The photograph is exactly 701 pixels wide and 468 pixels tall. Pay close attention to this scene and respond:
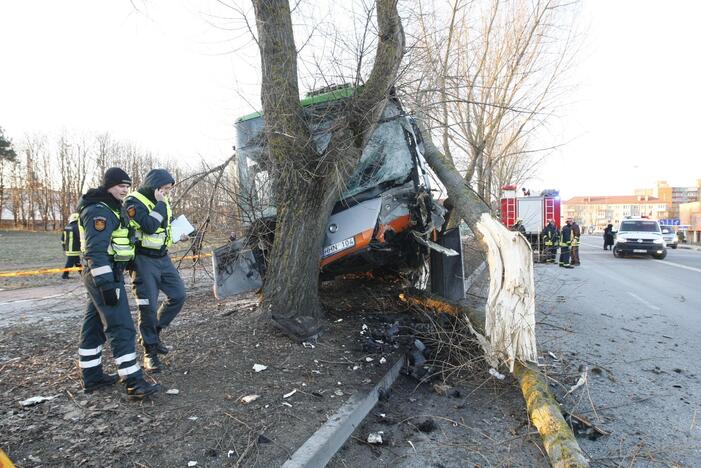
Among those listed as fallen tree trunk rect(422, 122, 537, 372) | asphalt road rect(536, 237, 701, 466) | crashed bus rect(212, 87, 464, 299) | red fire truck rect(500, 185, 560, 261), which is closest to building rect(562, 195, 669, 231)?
red fire truck rect(500, 185, 560, 261)

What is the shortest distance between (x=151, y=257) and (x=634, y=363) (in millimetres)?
5014

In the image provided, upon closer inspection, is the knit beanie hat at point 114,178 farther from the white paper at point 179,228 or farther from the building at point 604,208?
the building at point 604,208

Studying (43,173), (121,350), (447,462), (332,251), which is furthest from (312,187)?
(43,173)

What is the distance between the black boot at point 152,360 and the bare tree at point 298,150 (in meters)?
1.21

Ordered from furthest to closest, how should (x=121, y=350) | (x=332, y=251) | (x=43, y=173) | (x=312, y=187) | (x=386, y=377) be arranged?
(x=43, y=173), (x=332, y=251), (x=312, y=187), (x=386, y=377), (x=121, y=350)

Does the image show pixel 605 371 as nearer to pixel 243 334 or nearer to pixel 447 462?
pixel 447 462

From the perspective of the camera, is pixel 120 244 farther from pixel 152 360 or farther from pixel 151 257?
pixel 152 360

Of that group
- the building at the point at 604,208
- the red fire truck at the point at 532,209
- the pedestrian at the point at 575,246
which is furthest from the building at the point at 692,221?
the building at the point at 604,208

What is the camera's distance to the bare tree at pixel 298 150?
4.46m

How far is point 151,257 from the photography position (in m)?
3.89

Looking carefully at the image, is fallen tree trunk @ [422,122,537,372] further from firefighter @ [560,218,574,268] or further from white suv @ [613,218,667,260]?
white suv @ [613,218,667,260]

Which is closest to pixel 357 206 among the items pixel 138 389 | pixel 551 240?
pixel 138 389

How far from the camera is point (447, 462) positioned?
279 centimetres

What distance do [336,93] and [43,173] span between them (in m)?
54.1
